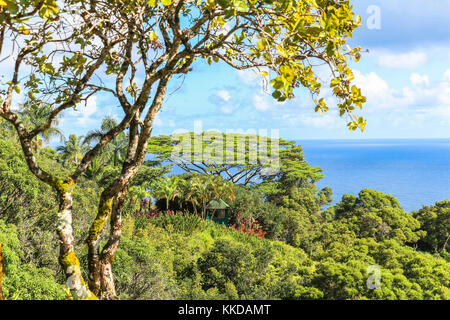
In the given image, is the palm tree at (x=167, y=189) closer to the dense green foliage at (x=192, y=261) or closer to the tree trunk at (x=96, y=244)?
the dense green foliage at (x=192, y=261)

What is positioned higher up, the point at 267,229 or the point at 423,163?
the point at 423,163

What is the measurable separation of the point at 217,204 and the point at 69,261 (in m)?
16.8

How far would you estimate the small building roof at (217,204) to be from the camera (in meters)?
19.5

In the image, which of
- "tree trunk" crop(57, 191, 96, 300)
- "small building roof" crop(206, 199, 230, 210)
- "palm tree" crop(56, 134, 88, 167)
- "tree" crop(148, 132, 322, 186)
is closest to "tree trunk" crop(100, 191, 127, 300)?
"tree trunk" crop(57, 191, 96, 300)

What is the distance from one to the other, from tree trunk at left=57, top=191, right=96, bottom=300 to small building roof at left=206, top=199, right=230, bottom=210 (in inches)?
653

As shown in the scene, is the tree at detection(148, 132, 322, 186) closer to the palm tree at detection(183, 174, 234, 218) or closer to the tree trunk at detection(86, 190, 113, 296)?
the palm tree at detection(183, 174, 234, 218)

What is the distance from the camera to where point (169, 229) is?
1202 cm

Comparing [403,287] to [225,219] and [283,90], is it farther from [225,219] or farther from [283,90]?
[225,219]

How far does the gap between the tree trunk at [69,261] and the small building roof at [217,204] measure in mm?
16591

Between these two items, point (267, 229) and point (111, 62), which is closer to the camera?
point (111, 62)

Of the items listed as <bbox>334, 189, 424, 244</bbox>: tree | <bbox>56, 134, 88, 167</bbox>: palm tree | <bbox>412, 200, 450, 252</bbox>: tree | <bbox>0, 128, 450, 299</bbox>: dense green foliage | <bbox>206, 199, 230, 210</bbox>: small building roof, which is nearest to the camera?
<bbox>0, 128, 450, 299</bbox>: dense green foliage

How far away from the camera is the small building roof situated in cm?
1952
